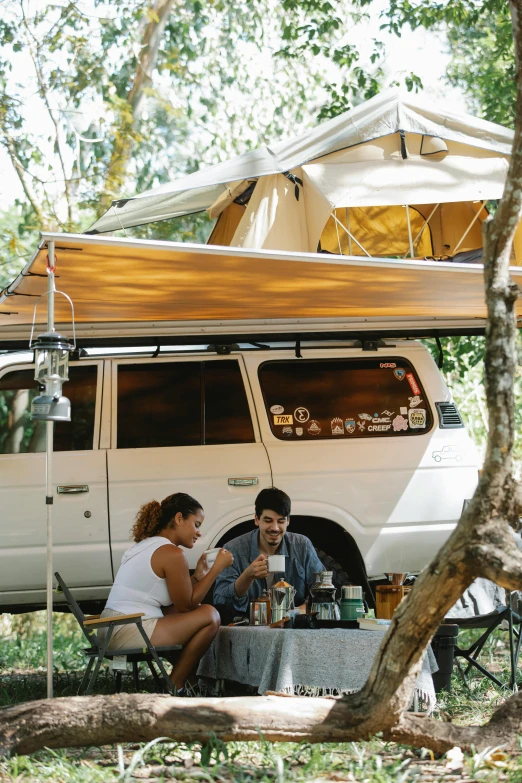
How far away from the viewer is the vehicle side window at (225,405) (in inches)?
230

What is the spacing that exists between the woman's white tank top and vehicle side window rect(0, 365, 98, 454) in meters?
1.03

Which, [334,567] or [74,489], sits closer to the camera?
[74,489]

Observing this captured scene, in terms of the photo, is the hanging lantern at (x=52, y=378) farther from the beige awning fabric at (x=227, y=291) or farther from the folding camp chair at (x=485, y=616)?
the folding camp chair at (x=485, y=616)

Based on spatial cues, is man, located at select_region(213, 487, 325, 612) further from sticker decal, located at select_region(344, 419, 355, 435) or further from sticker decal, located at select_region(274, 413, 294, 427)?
sticker decal, located at select_region(344, 419, 355, 435)

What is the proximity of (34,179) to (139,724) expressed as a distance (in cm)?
845

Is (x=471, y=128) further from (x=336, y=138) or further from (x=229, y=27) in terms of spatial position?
(x=229, y=27)

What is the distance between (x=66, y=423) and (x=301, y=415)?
4.80 ft

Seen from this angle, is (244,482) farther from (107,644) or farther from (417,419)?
(107,644)

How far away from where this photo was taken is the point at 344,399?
Result: 598 centimetres

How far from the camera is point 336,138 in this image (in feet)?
18.4

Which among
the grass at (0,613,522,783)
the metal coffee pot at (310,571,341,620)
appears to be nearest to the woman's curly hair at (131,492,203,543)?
the metal coffee pot at (310,571,341,620)

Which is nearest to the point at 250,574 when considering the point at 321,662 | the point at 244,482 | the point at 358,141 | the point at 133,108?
the point at 321,662

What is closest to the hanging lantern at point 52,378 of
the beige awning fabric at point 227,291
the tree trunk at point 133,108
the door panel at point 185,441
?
the beige awning fabric at point 227,291

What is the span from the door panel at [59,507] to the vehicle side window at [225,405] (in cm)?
70
